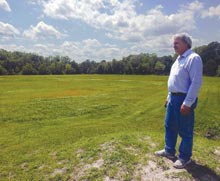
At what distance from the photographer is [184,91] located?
4.95 meters

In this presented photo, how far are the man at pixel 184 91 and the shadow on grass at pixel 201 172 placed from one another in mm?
134

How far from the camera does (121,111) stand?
13078 millimetres

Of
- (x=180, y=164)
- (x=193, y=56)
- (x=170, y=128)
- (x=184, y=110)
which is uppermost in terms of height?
(x=193, y=56)

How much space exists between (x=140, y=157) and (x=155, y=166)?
0.46 meters

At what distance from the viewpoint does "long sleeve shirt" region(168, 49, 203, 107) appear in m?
4.71

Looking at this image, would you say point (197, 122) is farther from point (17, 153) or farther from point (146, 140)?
point (17, 153)

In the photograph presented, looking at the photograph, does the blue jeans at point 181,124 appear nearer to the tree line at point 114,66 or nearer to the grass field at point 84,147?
the grass field at point 84,147

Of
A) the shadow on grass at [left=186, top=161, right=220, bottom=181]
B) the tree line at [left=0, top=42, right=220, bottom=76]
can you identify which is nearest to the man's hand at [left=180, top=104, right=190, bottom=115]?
the shadow on grass at [left=186, top=161, right=220, bottom=181]

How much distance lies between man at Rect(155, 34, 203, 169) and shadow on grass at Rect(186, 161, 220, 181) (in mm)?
134

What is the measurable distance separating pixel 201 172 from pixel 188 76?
1.87 metres

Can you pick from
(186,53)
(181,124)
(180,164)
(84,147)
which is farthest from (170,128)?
(84,147)

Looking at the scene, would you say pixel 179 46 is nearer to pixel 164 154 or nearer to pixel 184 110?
pixel 184 110

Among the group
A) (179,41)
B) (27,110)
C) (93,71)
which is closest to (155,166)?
(179,41)

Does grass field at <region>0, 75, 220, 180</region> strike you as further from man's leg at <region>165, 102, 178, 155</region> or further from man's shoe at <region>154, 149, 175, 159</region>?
man's leg at <region>165, 102, 178, 155</region>
